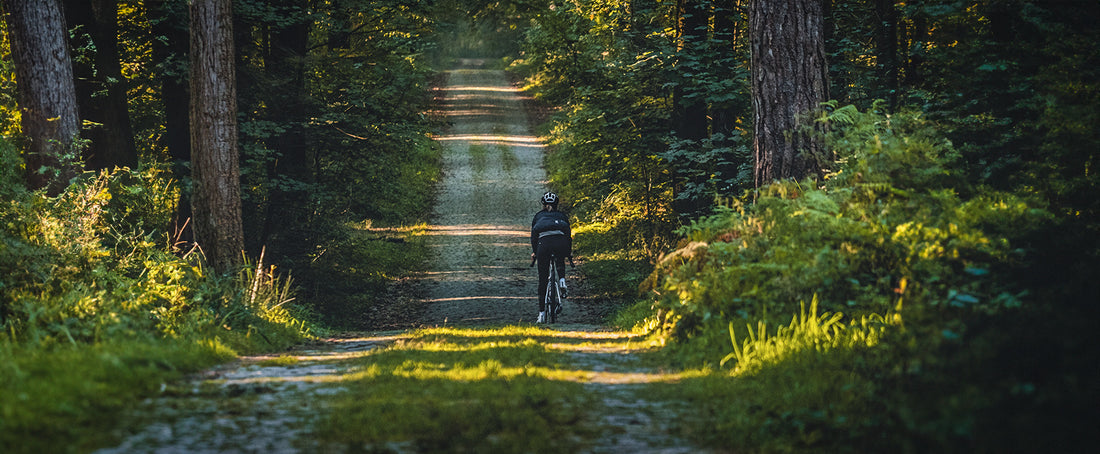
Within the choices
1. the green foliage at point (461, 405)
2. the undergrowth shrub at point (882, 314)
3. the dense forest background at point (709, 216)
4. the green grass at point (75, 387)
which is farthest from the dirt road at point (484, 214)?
the green grass at point (75, 387)

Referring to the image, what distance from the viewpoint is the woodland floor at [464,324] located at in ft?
14.8

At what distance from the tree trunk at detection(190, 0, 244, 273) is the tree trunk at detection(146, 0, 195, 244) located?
160 centimetres

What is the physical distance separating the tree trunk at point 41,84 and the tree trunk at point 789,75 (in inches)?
343

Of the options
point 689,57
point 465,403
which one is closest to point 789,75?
point 689,57

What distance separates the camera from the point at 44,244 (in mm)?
8531

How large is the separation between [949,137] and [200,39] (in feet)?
30.7

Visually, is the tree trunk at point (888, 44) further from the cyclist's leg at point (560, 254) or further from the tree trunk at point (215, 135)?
the tree trunk at point (215, 135)

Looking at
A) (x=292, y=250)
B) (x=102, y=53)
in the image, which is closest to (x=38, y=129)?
(x=102, y=53)

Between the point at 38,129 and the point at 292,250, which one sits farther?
the point at 292,250

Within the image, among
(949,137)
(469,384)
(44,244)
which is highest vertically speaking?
(949,137)

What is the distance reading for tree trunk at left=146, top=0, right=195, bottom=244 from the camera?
13.1 metres

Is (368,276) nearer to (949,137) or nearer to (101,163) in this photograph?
(101,163)

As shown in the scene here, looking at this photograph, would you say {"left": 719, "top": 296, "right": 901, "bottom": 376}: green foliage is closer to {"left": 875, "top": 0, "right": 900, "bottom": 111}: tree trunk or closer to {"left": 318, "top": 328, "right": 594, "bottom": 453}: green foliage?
{"left": 318, "top": 328, "right": 594, "bottom": 453}: green foliage

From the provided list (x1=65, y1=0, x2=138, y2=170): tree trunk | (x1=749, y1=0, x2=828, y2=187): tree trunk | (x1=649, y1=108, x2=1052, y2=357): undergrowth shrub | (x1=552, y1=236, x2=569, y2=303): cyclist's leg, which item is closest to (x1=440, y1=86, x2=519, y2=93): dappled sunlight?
(x1=65, y1=0, x2=138, y2=170): tree trunk
